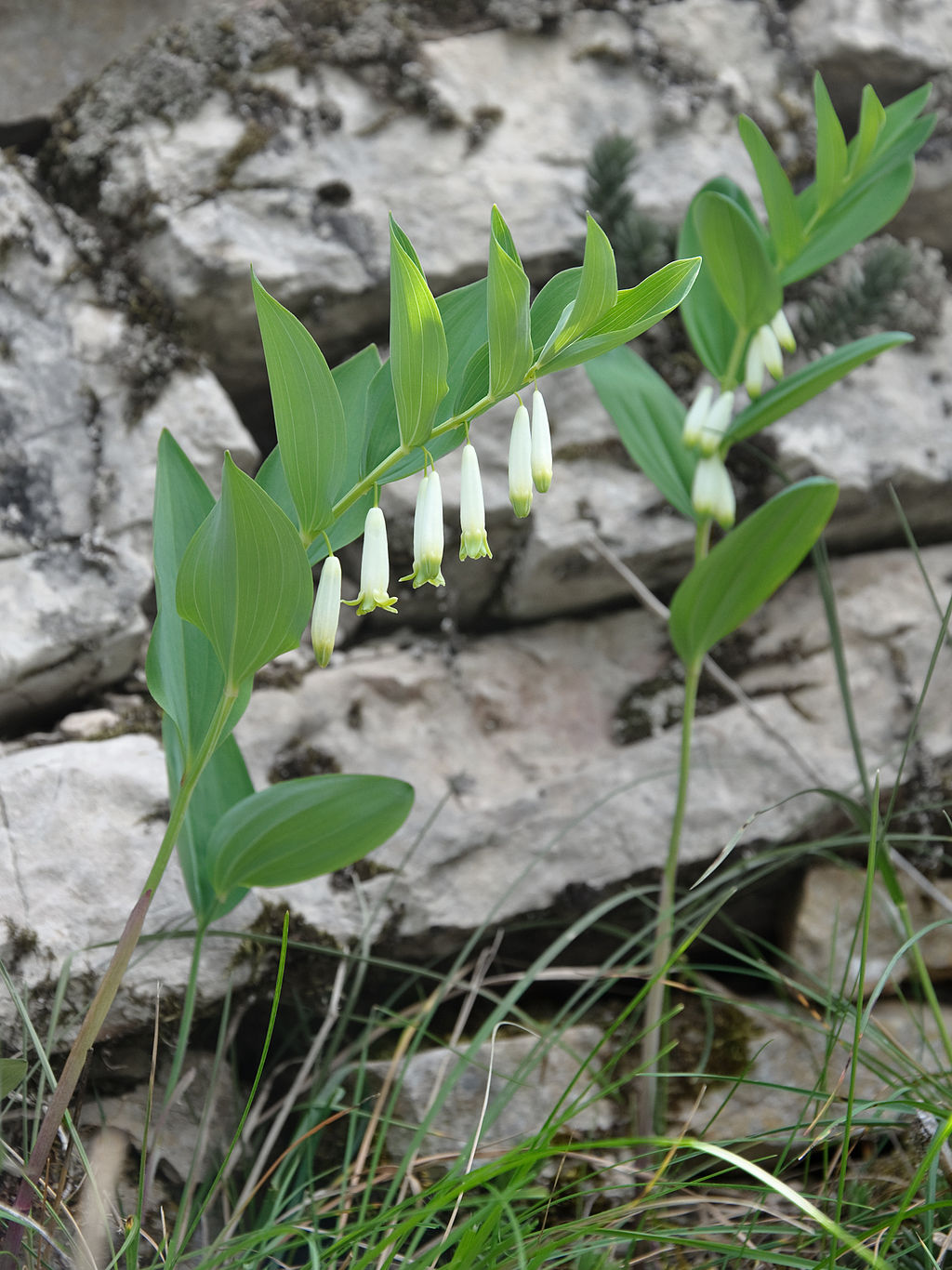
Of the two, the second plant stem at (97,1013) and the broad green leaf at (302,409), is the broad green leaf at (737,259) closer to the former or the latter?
the broad green leaf at (302,409)

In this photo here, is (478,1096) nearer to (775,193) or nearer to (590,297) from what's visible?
(590,297)

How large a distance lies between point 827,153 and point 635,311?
0.86 meters

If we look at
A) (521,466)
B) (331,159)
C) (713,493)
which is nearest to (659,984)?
(713,493)

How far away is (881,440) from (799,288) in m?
0.45

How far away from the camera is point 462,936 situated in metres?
1.78

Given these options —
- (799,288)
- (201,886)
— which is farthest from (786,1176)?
(799,288)

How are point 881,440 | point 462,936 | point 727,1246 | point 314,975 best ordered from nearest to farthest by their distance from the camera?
point 727,1246, point 314,975, point 462,936, point 881,440

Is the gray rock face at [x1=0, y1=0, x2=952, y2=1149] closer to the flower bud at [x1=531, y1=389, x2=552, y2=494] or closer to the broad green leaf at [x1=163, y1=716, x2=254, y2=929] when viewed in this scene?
the broad green leaf at [x1=163, y1=716, x2=254, y2=929]

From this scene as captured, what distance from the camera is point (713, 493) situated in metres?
1.60

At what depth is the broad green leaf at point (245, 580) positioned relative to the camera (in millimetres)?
974

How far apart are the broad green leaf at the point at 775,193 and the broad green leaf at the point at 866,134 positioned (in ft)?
0.45

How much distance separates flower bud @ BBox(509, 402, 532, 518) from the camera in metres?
1.07

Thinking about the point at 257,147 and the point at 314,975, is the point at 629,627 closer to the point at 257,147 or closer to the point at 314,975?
the point at 314,975

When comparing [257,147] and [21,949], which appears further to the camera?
[257,147]
